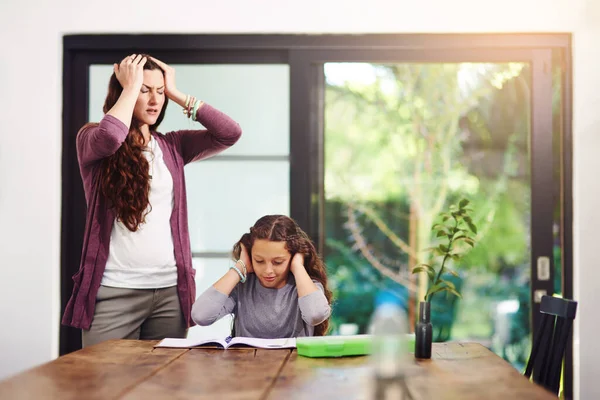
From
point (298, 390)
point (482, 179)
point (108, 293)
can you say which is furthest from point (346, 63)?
point (298, 390)

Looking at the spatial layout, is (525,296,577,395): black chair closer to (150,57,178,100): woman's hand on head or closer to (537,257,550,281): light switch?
(537,257,550,281): light switch

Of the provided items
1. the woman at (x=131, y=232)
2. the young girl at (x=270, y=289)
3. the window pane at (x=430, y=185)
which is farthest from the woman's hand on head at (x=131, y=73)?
the window pane at (x=430, y=185)

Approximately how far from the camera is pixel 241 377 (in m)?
1.92

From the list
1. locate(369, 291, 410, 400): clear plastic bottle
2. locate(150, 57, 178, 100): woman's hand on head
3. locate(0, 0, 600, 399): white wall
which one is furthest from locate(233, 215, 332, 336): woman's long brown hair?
locate(369, 291, 410, 400): clear plastic bottle

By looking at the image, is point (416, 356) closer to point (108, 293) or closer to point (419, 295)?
point (108, 293)

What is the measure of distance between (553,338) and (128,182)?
5.29 feet

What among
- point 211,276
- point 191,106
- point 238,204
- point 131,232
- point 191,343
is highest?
point 191,106

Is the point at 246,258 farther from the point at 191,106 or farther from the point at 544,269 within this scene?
the point at 544,269

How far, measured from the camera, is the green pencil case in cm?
222

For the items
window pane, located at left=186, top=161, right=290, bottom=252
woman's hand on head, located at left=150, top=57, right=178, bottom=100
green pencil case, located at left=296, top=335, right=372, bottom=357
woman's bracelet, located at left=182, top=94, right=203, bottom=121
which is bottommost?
green pencil case, located at left=296, top=335, right=372, bottom=357

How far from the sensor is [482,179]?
396cm

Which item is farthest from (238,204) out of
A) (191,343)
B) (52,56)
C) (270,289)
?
(191,343)

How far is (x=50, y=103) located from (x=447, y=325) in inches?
100.0

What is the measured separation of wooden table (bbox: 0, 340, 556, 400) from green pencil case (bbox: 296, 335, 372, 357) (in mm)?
34
